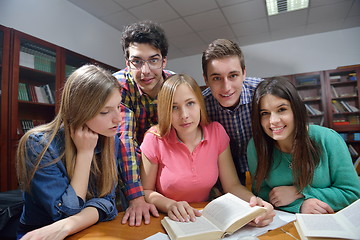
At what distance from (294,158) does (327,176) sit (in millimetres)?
170

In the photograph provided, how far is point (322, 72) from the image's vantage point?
445 cm

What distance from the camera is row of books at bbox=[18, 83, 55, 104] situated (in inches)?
99.4

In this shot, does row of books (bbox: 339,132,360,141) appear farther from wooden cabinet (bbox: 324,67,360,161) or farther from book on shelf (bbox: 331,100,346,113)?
book on shelf (bbox: 331,100,346,113)

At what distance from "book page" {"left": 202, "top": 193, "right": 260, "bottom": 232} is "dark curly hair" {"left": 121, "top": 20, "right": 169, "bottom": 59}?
1104 mm

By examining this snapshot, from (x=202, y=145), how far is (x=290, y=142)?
0.48 meters

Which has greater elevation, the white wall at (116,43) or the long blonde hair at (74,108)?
the white wall at (116,43)

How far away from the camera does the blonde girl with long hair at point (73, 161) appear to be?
92cm

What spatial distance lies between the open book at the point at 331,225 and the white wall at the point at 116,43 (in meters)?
3.41

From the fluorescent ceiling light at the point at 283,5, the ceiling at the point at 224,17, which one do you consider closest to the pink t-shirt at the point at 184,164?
the ceiling at the point at 224,17

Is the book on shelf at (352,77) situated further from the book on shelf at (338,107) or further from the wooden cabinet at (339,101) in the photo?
the book on shelf at (338,107)

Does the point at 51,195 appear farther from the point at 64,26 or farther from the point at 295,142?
the point at 64,26

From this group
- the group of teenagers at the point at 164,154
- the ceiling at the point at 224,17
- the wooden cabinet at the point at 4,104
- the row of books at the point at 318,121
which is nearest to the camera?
the group of teenagers at the point at 164,154

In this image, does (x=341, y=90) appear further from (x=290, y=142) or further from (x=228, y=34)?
(x=290, y=142)

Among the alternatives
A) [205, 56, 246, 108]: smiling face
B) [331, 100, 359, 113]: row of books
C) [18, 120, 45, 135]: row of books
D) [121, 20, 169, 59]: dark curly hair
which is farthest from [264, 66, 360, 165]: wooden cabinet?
[18, 120, 45, 135]: row of books
